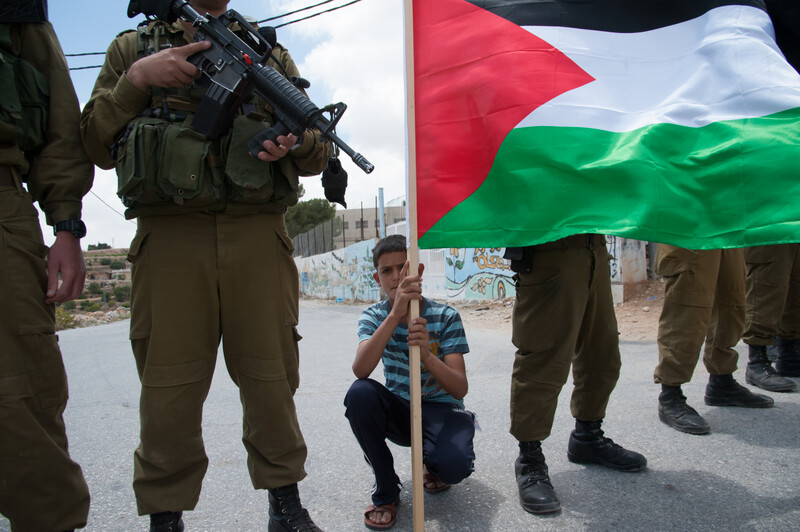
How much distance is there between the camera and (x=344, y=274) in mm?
21547

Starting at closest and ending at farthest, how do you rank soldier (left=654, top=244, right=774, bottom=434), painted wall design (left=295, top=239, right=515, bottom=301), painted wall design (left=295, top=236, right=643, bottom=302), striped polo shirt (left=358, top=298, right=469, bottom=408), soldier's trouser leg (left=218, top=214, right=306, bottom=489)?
soldier's trouser leg (left=218, top=214, right=306, bottom=489), striped polo shirt (left=358, top=298, right=469, bottom=408), soldier (left=654, top=244, right=774, bottom=434), painted wall design (left=295, top=236, right=643, bottom=302), painted wall design (left=295, top=239, right=515, bottom=301)

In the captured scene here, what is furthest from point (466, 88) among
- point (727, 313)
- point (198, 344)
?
point (727, 313)

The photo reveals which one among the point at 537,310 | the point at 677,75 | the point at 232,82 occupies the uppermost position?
the point at 677,75

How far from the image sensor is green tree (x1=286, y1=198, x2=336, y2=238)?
39.2 meters

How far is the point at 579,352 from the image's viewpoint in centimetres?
247

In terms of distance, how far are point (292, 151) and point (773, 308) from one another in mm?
3433

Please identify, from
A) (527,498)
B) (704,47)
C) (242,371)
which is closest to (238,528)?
(242,371)

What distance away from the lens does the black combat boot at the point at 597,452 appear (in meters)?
2.40

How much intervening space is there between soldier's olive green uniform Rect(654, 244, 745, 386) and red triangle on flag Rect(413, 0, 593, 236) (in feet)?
4.75

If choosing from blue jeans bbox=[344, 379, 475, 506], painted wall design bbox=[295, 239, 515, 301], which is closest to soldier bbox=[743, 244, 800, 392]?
blue jeans bbox=[344, 379, 475, 506]

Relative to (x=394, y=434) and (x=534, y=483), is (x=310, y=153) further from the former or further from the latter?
(x=534, y=483)

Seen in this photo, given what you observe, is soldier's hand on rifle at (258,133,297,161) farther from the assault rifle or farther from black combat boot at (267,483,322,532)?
black combat boot at (267,483,322,532)

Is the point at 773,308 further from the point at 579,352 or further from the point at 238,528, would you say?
the point at 238,528

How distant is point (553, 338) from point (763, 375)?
230cm
